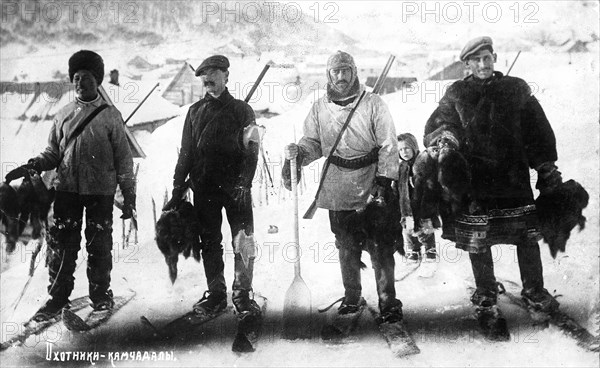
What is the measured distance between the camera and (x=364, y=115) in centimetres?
311

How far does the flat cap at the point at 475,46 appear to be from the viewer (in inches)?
124

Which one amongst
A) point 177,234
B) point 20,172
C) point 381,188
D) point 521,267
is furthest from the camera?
point 20,172

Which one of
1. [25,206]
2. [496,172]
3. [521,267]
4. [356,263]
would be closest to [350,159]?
[356,263]

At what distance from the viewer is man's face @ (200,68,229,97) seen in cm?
327

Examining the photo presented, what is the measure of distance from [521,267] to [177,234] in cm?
195

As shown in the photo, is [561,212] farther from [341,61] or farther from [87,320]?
[87,320]

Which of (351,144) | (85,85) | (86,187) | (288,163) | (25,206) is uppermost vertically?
(85,85)

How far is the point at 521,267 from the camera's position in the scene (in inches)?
123

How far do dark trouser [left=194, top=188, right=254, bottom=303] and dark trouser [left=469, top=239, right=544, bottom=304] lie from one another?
1.28m

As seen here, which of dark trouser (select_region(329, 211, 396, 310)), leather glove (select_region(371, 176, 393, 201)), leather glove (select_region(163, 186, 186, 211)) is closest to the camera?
leather glove (select_region(371, 176, 393, 201))

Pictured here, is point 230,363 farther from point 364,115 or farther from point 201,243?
point 364,115

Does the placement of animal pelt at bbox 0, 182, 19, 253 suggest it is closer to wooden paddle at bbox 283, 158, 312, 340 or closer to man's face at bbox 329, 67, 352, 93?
wooden paddle at bbox 283, 158, 312, 340

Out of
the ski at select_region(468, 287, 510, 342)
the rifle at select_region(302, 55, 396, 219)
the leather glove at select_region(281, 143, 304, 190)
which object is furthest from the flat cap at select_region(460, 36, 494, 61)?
the ski at select_region(468, 287, 510, 342)

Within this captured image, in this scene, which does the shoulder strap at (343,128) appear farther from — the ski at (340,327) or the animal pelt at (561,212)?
the animal pelt at (561,212)
